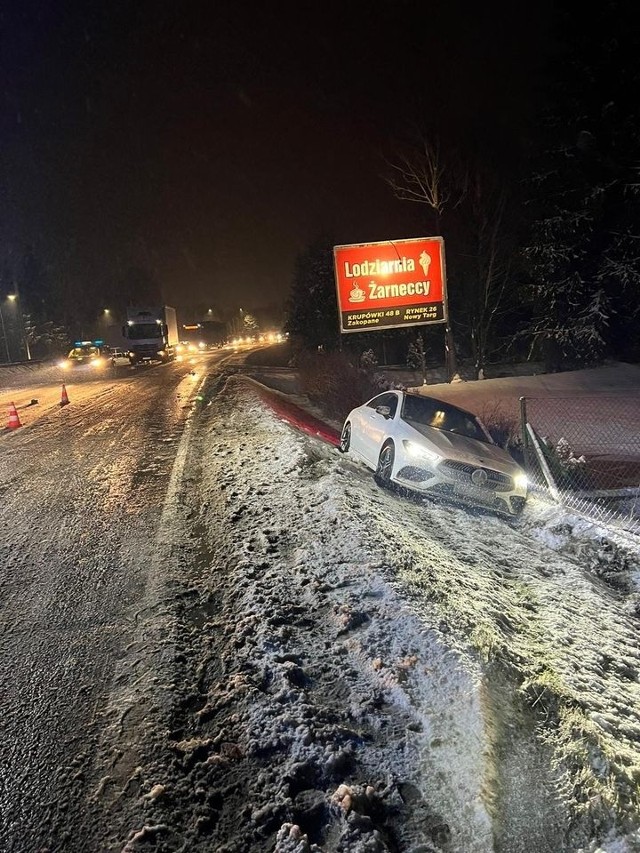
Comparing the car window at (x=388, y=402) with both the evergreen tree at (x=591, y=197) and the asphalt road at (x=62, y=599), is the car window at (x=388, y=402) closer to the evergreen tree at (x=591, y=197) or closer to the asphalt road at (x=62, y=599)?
the asphalt road at (x=62, y=599)

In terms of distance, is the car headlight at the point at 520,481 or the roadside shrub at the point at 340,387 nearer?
the car headlight at the point at 520,481

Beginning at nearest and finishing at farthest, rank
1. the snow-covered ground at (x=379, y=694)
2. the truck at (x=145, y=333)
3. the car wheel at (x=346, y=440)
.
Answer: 1. the snow-covered ground at (x=379, y=694)
2. the car wheel at (x=346, y=440)
3. the truck at (x=145, y=333)

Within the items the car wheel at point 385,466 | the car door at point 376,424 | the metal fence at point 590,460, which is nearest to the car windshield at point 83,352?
the metal fence at point 590,460

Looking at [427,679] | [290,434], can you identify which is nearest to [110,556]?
[427,679]

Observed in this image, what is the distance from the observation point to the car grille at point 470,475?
711cm

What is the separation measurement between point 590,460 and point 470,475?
4.38m

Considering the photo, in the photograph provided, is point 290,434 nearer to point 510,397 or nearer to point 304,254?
point 510,397

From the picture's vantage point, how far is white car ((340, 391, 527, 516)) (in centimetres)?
713

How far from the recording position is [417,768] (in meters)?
2.79

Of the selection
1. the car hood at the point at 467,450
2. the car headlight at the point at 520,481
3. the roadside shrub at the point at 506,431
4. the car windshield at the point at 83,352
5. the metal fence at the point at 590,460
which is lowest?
the metal fence at the point at 590,460

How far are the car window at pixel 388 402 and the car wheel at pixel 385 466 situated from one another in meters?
0.68

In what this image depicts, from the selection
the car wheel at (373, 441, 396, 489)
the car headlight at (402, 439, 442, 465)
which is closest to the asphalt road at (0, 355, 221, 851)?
the car wheel at (373, 441, 396, 489)

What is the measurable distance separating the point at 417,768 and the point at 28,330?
79552 millimetres

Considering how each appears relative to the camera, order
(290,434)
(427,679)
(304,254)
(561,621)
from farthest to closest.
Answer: (304,254)
(290,434)
(561,621)
(427,679)
